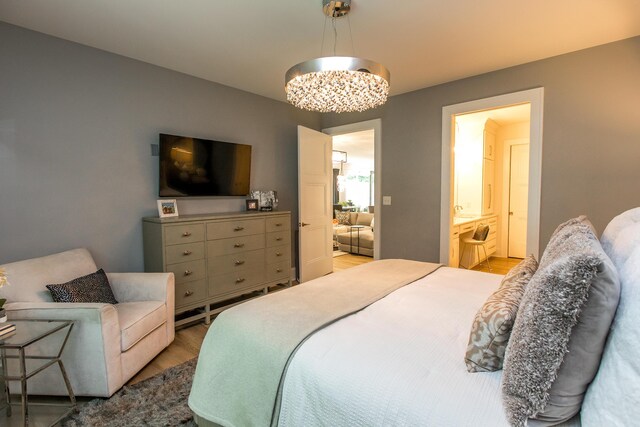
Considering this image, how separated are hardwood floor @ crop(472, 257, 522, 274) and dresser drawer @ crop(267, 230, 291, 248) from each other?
3.16 m

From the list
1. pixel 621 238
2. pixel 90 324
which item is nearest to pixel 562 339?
pixel 621 238

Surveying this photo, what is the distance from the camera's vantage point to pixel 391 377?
105 cm

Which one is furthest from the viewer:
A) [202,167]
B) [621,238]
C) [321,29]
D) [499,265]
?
[499,265]

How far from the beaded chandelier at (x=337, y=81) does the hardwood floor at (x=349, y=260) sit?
3.72 m

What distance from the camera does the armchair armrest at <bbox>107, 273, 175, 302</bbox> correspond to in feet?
8.11

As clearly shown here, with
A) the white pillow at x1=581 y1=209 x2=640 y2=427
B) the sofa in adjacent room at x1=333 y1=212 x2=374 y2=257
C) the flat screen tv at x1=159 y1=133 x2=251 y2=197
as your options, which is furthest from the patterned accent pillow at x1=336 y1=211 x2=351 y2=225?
the white pillow at x1=581 y1=209 x2=640 y2=427

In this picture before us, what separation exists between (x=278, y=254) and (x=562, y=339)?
10.5 ft

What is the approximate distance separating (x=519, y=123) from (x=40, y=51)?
662 centimetres

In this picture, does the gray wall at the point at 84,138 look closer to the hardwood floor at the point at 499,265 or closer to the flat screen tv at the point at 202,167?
the flat screen tv at the point at 202,167

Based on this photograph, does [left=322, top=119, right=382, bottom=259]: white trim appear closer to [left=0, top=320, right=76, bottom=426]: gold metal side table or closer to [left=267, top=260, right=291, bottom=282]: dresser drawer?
[left=267, top=260, right=291, bottom=282]: dresser drawer

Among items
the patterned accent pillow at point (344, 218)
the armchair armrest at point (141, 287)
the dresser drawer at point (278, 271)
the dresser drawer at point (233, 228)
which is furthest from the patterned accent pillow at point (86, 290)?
the patterned accent pillow at point (344, 218)

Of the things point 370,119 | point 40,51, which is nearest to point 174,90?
point 40,51

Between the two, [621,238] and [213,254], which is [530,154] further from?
[213,254]

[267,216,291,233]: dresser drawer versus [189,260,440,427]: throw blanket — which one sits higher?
[267,216,291,233]: dresser drawer
